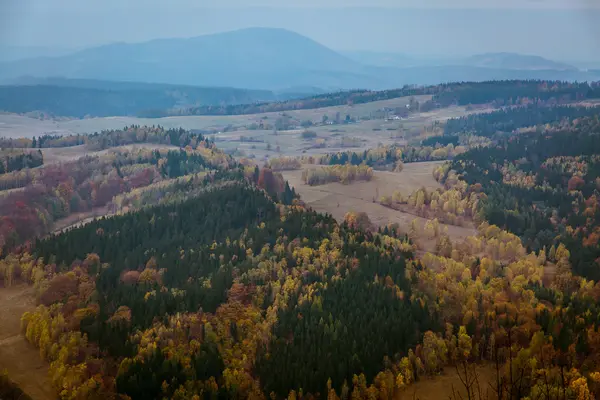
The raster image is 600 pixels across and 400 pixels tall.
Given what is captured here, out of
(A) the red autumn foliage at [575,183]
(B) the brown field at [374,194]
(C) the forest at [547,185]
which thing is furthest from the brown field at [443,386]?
(A) the red autumn foliage at [575,183]

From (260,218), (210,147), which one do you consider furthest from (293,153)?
(260,218)

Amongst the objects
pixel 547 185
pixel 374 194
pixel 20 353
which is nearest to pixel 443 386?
pixel 20 353

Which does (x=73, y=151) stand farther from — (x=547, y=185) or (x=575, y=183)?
(x=575, y=183)

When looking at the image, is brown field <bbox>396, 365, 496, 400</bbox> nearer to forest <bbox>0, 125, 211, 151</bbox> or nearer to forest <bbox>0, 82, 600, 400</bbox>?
forest <bbox>0, 82, 600, 400</bbox>

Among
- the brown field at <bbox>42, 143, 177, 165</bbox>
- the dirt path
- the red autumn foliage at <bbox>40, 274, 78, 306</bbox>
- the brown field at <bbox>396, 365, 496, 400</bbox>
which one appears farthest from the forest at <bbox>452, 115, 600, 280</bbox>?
the brown field at <bbox>42, 143, 177, 165</bbox>

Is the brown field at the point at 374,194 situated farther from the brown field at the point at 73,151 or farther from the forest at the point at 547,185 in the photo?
the brown field at the point at 73,151

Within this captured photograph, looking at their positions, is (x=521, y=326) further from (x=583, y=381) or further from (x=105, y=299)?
(x=105, y=299)
